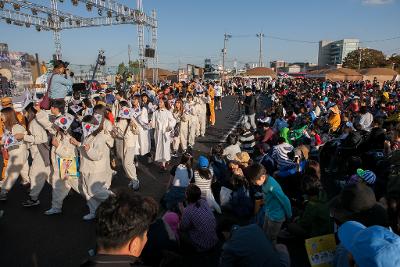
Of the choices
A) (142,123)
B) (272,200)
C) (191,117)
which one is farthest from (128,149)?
(191,117)

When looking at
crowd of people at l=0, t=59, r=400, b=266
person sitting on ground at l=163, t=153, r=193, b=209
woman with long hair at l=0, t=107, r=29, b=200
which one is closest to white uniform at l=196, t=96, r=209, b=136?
crowd of people at l=0, t=59, r=400, b=266

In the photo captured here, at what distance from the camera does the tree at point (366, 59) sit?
72625mm

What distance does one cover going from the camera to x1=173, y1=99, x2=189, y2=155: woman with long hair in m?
9.14

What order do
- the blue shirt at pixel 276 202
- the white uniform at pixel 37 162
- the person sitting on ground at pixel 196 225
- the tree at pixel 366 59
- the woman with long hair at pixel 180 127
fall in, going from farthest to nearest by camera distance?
the tree at pixel 366 59, the woman with long hair at pixel 180 127, the white uniform at pixel 37 162, the person sitting on ground at pixel 196 225, the blue shirt at pixel 276 202

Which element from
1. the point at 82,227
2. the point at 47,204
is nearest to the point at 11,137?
the point at 47,204

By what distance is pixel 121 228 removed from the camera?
1.73 meters

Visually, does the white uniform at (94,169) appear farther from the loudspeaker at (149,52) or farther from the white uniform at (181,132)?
the loudspeaker at (149,52)

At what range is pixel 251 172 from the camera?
3930 mm

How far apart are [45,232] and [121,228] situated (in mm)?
3769

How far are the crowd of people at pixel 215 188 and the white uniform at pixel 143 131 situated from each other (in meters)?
0.03

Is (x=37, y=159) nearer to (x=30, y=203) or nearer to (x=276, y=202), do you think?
(x=30, y=203)

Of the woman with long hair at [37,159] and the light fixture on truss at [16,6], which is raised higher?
the light fixture on truss at [16,6]

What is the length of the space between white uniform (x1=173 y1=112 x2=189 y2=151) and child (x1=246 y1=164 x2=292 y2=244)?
17.6 feet

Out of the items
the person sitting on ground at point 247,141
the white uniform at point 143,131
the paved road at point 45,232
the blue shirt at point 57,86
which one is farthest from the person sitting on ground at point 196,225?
the person sitting on ground at point 247,141
